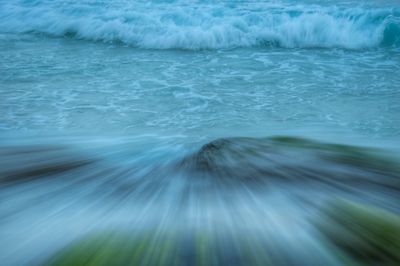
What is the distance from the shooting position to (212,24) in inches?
503

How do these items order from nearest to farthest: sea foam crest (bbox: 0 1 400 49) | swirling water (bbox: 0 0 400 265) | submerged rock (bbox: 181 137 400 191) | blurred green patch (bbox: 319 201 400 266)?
1. blurred green patch (bbox: 319 201 400 266)
2. swirling water (bbox: 0 0 400 265)
3. submerged rock (bbox: 181 137 400 191)
4. sea foam crest (bbox: 0 1 400 49)

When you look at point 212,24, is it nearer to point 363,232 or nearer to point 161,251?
point 363,232

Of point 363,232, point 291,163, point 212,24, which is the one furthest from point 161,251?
point 212,24

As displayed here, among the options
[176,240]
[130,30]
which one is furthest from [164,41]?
[176,240]

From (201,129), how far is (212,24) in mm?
8008

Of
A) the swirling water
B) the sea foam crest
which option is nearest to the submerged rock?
the swirling water

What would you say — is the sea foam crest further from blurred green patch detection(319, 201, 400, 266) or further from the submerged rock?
blurred green patch detection(319, 201, 400, 266)

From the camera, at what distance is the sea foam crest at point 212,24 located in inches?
454

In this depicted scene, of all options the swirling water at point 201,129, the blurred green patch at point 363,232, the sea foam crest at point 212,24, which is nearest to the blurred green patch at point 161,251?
the swirling water at point 201,129

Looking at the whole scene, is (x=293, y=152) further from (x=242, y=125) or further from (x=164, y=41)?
(x=164, y=41)

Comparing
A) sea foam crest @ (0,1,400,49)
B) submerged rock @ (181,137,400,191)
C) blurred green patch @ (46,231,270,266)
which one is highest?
sea foam crest @ (0,1,400,49)

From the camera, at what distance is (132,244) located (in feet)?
8.31

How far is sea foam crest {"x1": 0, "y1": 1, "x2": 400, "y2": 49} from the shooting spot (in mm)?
11531

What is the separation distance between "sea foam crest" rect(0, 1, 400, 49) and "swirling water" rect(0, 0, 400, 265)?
7cm
